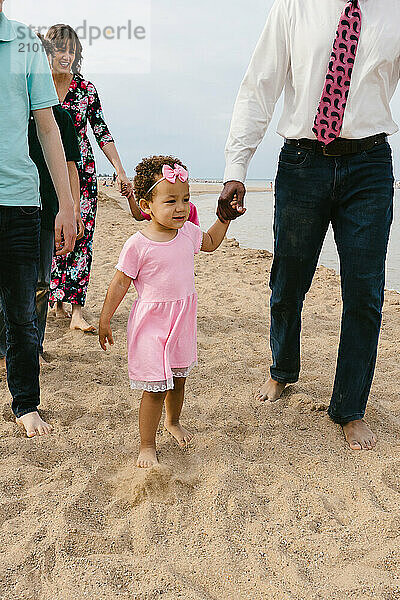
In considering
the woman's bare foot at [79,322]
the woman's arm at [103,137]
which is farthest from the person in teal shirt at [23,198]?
the woman's arm at [103,137]

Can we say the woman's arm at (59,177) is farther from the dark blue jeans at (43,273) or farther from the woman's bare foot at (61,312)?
the woman's bare foot at (61,312)

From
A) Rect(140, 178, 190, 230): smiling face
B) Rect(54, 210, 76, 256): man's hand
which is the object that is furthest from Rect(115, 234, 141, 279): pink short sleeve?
Rect(54, 210, 76, 256): man's hand

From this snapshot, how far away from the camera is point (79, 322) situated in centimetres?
477

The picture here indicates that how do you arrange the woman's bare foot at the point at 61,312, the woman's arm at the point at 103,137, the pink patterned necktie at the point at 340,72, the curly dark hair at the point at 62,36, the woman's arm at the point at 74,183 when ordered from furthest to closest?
the woman's bare foot at the point at 61,312 < the woman's arm at the point at 103,137 < the curly dark hair at the point at 62,36 < the woman's arm at the point at 74,183 < the pink patterned necktie at the point at 340,72

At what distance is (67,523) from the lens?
7.54 ft

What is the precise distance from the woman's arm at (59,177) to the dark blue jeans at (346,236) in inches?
42.3

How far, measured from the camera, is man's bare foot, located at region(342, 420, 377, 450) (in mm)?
2936

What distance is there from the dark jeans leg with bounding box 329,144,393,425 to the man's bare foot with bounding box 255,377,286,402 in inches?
19.3

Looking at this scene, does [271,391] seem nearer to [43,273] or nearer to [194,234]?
[194,234]

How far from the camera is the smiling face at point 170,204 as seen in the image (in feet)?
8.35

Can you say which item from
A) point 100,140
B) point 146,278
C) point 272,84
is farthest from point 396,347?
point 100,140

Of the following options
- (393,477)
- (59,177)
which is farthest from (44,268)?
(393,477)

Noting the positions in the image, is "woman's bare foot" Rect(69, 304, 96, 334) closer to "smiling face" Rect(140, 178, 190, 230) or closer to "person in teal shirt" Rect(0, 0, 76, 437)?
"person in teal shirt" Rect(0, 0, 76, 437)

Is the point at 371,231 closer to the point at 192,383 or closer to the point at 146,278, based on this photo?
the point at 146,278
